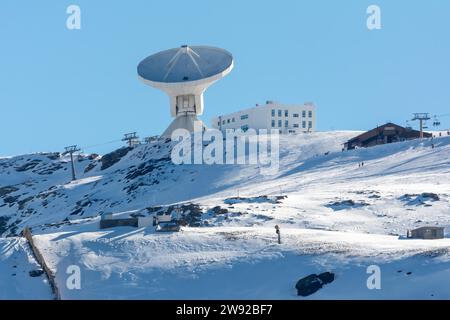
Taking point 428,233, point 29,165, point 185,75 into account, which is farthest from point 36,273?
point 29,165

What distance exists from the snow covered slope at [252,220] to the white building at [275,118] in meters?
20.2

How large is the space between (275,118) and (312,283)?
101481mm

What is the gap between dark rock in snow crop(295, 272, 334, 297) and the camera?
5428 centimetres

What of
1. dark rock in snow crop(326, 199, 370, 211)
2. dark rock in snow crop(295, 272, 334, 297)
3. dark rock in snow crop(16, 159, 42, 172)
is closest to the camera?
dark rock in snow crop(295, 272, 334, 297)

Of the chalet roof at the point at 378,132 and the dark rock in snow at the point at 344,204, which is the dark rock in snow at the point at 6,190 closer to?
the chalet roof at the point at 378,132

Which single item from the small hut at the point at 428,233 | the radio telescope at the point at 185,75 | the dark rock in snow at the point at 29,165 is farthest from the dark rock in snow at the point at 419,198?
the dark rock in snow at the point at 29,165

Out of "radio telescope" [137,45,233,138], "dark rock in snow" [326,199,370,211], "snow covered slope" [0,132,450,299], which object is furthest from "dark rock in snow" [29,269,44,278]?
"radio telescope" [137,45,233,138]

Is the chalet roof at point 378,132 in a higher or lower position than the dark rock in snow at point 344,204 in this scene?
higher

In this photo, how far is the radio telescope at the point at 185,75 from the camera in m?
135

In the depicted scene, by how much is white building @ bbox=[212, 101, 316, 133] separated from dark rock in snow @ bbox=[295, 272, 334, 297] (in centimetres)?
9530

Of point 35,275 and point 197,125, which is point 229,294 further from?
point 197,125

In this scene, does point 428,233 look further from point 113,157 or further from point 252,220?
point 113,157

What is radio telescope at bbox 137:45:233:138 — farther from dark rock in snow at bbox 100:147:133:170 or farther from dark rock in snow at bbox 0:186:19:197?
dark rock in snow at bbox 0:186:19:197

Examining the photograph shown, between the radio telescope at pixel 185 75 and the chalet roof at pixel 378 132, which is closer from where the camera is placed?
the chalet roof at pixel 378 132
